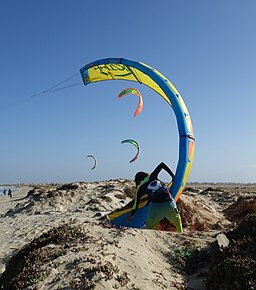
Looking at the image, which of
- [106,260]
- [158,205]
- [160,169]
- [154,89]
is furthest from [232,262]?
[154,89]

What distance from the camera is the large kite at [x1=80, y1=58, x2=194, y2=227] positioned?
10258 millimetres

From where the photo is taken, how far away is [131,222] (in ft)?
32.9

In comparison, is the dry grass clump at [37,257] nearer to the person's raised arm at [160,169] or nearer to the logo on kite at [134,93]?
the person's raised arm at [160,169]

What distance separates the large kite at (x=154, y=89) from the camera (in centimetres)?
1026

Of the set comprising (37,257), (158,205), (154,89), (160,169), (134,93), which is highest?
(134,93)

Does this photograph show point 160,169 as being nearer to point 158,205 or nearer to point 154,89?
point 158,205

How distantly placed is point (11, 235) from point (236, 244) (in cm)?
987

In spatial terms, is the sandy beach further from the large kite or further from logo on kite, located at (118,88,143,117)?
logo on kite, located at (118,88,143,117)

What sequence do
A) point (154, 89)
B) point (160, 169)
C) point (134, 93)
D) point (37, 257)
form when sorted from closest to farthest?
point (37, 257) < point (160, 169) < point (154, 89) < point (134, 93)

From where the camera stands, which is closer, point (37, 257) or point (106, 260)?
point (106, 260)

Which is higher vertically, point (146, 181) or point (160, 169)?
point (160, 169)

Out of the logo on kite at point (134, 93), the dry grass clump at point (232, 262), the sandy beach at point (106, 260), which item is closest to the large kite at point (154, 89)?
the logo on kite at point (134, 93)

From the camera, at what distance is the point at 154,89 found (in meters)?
13.1

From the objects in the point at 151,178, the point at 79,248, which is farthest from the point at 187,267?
the point at 151,178
